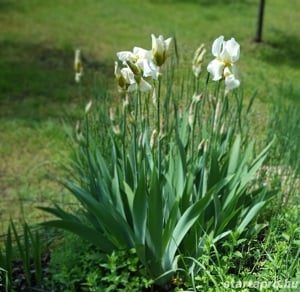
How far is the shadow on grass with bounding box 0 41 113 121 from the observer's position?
636 centimetres

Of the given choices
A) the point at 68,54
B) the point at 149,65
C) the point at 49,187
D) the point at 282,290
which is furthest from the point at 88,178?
the point at 68,54

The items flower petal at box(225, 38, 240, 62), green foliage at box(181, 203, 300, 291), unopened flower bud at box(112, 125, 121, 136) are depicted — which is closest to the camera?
green foliage at box(181, 203, 300, 291)

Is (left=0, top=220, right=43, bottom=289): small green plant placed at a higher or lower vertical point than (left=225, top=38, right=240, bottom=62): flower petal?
lower

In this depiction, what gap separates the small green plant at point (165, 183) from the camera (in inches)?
112

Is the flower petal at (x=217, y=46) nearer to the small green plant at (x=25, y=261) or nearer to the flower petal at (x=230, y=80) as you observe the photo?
the flower petal at (x=230, y=80)

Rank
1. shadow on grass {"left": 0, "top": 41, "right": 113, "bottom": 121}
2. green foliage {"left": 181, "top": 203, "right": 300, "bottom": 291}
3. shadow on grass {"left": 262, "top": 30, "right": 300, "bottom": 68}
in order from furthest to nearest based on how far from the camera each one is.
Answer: shadow on grass {"left": 262, "top": 30, "right": 300, "bottom": 68} → shadow on grass {"left": 0, "top": 41, "right": 113, "bottom": 121} → green foliage {"left": 181, "top": 203, "right": 300, "bottom": 291}

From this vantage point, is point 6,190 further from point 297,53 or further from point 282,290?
point 297,53

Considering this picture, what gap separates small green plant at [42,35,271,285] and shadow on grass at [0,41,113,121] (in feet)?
8.53

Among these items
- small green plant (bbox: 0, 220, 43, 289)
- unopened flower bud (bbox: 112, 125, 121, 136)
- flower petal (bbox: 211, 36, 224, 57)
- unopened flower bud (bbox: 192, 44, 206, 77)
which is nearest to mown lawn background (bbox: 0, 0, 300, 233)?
small green plant (bbox: 0, 220, 43, 289)

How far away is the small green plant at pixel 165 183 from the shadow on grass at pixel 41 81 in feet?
8.53

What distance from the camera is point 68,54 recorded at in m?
8.02

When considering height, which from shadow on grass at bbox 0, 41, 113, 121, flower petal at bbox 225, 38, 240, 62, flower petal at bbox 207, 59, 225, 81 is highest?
flower petal at bbox 225, 38, 240, 62

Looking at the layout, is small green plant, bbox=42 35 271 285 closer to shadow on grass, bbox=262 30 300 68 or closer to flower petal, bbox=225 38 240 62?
flower petal, bbox=225 38 240 62

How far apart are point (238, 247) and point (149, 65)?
998mm
